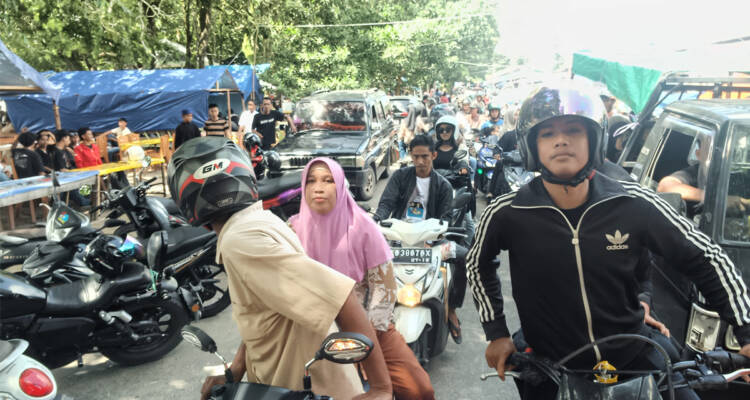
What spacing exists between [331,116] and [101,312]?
26.0ft

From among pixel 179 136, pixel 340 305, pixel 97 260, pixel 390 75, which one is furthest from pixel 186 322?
pixel 390 75

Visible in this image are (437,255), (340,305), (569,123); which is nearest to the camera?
(340,305)

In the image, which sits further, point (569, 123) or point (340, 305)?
point (569, 123)

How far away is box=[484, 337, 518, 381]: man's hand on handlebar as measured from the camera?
6.86ft

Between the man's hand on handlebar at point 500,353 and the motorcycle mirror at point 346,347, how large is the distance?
771mm

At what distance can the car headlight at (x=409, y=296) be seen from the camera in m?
3.60

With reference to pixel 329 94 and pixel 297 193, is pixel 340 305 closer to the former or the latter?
pixel 297 193

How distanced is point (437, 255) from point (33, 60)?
2225cm

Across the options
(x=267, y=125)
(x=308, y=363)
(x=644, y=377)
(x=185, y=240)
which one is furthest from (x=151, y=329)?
(x=267, y=125)

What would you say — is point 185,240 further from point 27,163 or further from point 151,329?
point 27,163

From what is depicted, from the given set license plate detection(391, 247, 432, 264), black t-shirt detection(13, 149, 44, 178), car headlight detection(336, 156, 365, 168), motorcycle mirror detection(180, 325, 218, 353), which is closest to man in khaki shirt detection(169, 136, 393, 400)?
motorcycle mirror detection(180, 325, 218, 353)

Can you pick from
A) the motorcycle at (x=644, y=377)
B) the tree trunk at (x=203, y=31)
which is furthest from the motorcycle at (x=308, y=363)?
the tree trunk at (x=203, y=31)

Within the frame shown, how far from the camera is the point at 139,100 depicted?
1700 cm

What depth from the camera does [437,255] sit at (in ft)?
12.9
